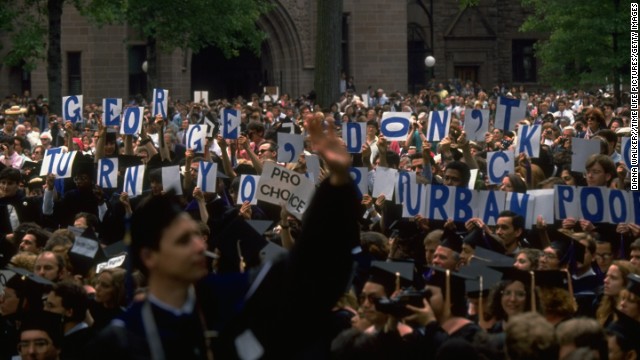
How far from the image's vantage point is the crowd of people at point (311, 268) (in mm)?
4801

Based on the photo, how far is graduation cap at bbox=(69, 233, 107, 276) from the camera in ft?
35.5

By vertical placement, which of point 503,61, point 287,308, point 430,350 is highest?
point 503,61

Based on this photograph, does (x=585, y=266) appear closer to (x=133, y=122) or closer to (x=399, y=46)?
(x=133, y=122)

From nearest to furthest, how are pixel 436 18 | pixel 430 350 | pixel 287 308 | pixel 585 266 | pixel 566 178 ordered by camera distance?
1. pixel 287 308
2. pixel 430 350
3. pixel 585 266
4. pixel 566 178
5. pixel 436 18

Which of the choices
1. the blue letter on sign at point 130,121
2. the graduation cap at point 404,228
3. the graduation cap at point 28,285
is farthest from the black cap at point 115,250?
the blue letter on sign at point 130,121

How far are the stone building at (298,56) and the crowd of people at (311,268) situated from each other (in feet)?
79.8

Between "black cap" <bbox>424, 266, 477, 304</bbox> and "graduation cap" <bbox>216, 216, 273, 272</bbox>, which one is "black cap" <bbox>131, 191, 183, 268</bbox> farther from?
"graduation cap" <bbox>216, 216, 273, 272</bbox>

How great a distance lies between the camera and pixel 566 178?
1312 cm

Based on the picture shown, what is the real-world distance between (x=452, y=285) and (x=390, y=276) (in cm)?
39

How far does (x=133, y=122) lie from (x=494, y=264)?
8.86m

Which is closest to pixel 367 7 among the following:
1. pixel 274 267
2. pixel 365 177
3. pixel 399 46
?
pixel 399 46

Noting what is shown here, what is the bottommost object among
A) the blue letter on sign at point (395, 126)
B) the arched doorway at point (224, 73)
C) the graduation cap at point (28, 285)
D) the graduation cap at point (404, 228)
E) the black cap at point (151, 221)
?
the graduation cap at point (28, 285)

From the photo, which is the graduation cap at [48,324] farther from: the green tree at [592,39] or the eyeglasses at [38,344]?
the green tree at [592,39]

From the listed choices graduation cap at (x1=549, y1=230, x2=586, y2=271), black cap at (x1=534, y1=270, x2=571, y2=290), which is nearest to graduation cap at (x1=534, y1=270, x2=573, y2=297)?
black cap at (x1=534, y1=270, x2=571, y2=290)
